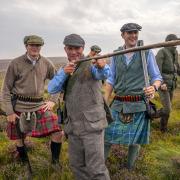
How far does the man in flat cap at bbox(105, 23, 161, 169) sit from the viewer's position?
6.34 metres

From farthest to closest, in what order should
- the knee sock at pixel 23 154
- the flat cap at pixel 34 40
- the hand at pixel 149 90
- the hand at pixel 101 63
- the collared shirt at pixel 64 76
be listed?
the knee sock at pixel 23 154 → the flat cap at pixel 34 40 → the hand at pixel 149 90 → the collared shirt at pixel 64 76 → the hand at pixel 101 63

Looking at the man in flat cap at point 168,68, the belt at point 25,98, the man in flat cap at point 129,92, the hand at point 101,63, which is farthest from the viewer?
the man in flat cap at point 168,68

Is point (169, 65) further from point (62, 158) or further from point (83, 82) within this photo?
point (83, 82)

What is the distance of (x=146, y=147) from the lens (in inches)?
362

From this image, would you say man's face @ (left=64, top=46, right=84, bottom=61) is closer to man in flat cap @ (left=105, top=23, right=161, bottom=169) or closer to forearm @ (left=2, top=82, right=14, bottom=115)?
man in flat cap @ (left=105, top=23, right=161, bottom=169)

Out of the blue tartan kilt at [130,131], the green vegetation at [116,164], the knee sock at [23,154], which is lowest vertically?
the green vegetation at [116,164]

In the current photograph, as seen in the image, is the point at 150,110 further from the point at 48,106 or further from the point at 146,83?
the point at 48,106

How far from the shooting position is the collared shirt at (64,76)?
206 inches

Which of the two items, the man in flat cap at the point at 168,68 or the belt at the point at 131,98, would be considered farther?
the man in flat cap at the point at 168,68

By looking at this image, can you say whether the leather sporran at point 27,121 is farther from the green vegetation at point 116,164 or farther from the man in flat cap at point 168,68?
the man in flat cap at point 168,68

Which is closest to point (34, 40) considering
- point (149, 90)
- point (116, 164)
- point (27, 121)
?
point (27, 121)

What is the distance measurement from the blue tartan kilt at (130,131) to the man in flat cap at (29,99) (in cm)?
132

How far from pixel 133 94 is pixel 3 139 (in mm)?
4510

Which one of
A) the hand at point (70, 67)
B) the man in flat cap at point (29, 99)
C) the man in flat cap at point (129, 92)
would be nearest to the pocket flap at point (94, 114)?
the hand at point (70, 67)
